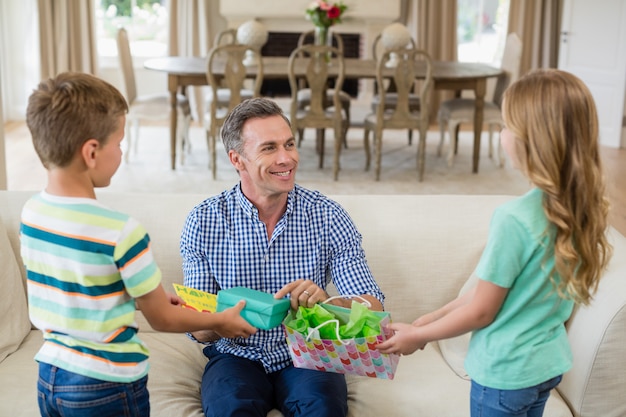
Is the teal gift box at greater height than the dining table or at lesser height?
lesser

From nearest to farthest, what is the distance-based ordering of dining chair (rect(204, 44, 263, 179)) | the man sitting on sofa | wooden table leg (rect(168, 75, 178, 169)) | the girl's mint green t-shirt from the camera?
the girl's mint green t-shirt, the man sitting on sofa, dining chair (rect(204, 44, 263, 179)), wooden table leg (rect(168, 75, 178, 169))

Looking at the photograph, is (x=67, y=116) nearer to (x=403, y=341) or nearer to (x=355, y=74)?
(x=403, y=341)

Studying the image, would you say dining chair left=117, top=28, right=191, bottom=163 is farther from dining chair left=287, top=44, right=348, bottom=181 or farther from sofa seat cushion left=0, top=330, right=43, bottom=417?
sofa seat cushion left=0, top=330, right=43, bottom=417

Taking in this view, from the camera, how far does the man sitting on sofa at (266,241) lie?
7.16 feet

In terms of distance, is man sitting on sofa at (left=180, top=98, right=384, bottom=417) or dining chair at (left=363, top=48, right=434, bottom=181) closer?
man sitting on sofa at (left=180, top=98, right=384, bottom=417)

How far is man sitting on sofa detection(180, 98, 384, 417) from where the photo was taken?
2182 millimetres

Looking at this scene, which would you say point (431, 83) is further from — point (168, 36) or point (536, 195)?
point (536, 195)

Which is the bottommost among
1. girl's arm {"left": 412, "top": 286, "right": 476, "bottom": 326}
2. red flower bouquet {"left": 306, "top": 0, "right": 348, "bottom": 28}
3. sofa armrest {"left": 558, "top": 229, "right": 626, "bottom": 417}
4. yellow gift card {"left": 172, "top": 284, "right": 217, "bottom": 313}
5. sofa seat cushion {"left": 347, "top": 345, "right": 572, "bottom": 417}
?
sofa seat cushion {"left": 347, "top": 345, "right": 572, "bottom": 417}

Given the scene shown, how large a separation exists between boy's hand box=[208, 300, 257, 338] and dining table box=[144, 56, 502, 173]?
4.17m

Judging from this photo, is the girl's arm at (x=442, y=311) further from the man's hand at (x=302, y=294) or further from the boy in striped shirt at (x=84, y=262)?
the boy in striped shirt at (x=84, y=262)

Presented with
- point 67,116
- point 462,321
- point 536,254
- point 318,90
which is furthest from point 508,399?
point 318,90

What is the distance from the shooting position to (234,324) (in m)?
1.80

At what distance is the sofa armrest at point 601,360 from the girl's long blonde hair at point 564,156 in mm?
591

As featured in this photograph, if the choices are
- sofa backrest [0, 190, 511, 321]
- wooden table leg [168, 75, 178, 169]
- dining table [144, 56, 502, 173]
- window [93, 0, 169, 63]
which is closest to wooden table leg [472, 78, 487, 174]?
dining table [144, 56, 502, 173]
